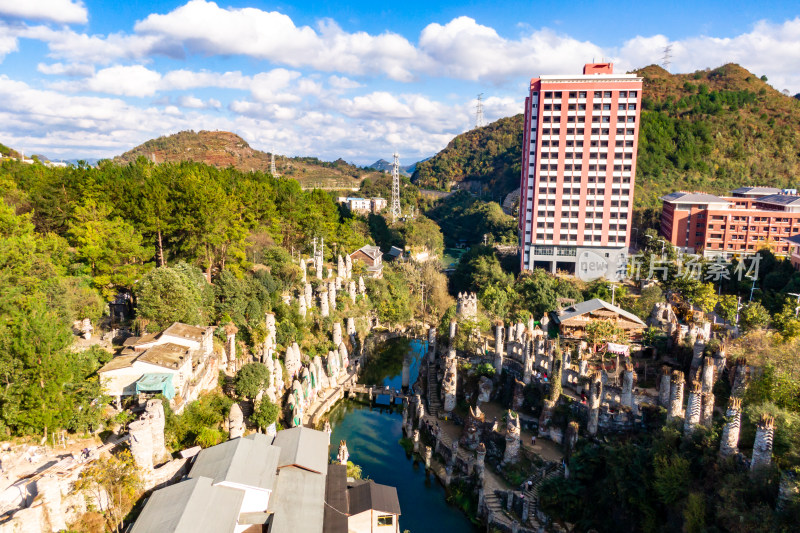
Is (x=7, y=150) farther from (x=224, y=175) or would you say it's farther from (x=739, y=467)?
(x=739, y=467)

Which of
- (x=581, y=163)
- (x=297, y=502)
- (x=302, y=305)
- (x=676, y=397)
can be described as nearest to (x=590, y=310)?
(x=676, y=397)

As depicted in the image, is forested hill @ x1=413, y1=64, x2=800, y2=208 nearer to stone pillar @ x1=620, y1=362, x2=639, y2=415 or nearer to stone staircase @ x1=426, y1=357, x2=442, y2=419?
stone staircase @ x1=426, y1=357, x2=442, y2=419

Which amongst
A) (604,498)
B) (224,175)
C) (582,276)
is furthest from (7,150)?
(604,498)

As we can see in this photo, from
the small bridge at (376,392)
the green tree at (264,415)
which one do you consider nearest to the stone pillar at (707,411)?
the small bridge at (376,392)

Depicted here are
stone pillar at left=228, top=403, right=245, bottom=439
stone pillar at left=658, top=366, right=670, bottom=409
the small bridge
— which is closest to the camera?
stone pillar at left=658, top=366, right=670, bottom=409

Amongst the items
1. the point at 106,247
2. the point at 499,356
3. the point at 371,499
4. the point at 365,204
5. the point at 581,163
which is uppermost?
the point at 581,163

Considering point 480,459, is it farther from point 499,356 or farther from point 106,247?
point 106,247

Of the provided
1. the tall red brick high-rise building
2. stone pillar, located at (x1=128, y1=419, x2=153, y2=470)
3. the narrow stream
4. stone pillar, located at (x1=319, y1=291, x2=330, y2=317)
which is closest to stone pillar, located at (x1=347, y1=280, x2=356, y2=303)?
stone pillar, located at (x1=319, y1=291, x2=330, y2=317)
